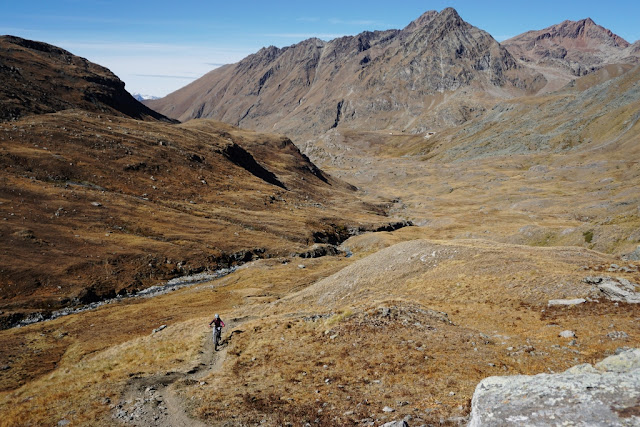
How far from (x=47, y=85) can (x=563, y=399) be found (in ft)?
639

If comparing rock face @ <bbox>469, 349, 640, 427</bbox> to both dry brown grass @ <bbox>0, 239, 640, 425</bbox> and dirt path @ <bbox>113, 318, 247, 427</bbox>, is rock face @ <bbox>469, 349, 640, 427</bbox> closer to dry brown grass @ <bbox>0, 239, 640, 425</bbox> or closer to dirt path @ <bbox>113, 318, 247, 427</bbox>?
dry brown grass @ <bbox>0, 239, 640, 425</bbox>

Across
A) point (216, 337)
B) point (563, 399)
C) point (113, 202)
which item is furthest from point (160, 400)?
point (113, 202)

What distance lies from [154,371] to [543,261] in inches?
1482

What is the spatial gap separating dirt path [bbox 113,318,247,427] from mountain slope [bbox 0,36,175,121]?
13213 centimetres

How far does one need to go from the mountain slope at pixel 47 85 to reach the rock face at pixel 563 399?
15130 cm

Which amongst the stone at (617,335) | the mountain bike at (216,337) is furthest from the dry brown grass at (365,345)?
the mountain bike at (216,337)

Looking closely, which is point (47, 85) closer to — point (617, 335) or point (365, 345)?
point (365, 345)

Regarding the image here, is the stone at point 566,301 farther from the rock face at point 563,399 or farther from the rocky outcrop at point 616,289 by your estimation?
the rock face at point 563,399

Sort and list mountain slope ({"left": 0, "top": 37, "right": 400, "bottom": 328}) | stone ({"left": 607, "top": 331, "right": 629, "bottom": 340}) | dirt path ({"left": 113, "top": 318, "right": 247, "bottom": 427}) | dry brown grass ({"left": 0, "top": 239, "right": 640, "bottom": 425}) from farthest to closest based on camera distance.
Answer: mountain slope ({"left": 0, "top": 37, "right": 400, "bottom": 328}) < stone ({"left": 607, "top": 331, "right": 629, "bottom": 340}) < dry brown grass ({"left": 0, "top": 239, "right": 640, "bottom": 425}) < dirt path ({"left": 113, "top": 318, "right": 247, "bottom": 427})

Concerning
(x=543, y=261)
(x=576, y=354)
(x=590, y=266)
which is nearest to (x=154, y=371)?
(x=576, y=354)

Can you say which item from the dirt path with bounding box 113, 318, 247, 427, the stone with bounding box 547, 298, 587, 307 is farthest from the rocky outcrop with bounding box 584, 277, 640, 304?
the dirt path with bounding box 113, 318, 247, 427

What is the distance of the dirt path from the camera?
1931 cm

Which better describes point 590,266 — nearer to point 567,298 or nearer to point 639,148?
point 567,298

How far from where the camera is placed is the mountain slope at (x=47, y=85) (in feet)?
435
